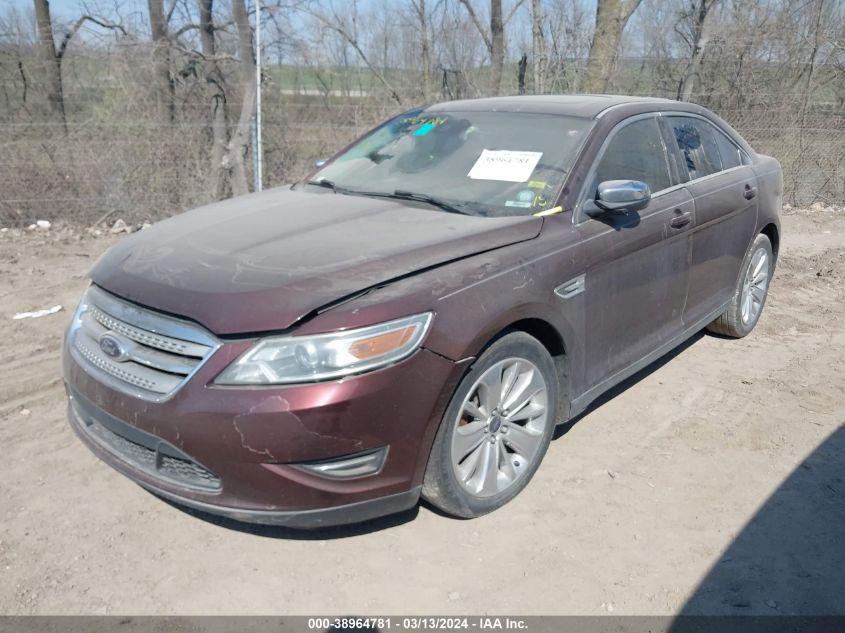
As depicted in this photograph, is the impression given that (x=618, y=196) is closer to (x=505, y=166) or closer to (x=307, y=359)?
(x=505, y=166)

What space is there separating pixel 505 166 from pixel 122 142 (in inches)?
259

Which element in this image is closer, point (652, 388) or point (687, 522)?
point (687, 522)

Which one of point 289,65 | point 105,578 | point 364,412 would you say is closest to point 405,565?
point 364,412

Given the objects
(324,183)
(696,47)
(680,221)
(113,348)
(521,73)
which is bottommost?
(113,348)

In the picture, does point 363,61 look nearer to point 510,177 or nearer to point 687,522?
point 510,177

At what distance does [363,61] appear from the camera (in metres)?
13.4

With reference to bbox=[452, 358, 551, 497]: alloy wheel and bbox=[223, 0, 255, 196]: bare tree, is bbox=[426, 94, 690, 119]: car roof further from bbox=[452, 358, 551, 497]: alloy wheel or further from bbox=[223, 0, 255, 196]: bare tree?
bbox=[223, 0, 255, 196]: bare tree

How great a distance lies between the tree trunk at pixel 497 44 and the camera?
13992mm

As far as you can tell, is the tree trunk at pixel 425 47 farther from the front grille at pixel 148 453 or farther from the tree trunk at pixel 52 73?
the front grille at pixel 148 453

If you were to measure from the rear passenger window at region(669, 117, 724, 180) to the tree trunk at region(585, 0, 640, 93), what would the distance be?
7.70 metres

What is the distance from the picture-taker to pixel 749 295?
17.8 ft

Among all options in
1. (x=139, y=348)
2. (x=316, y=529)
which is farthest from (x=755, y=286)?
(x=139, y=348)

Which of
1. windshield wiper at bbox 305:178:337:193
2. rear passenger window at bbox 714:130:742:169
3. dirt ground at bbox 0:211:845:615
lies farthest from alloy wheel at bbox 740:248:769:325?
windshield wiper at bbox 305:178:337:193

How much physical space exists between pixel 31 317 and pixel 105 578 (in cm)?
347
